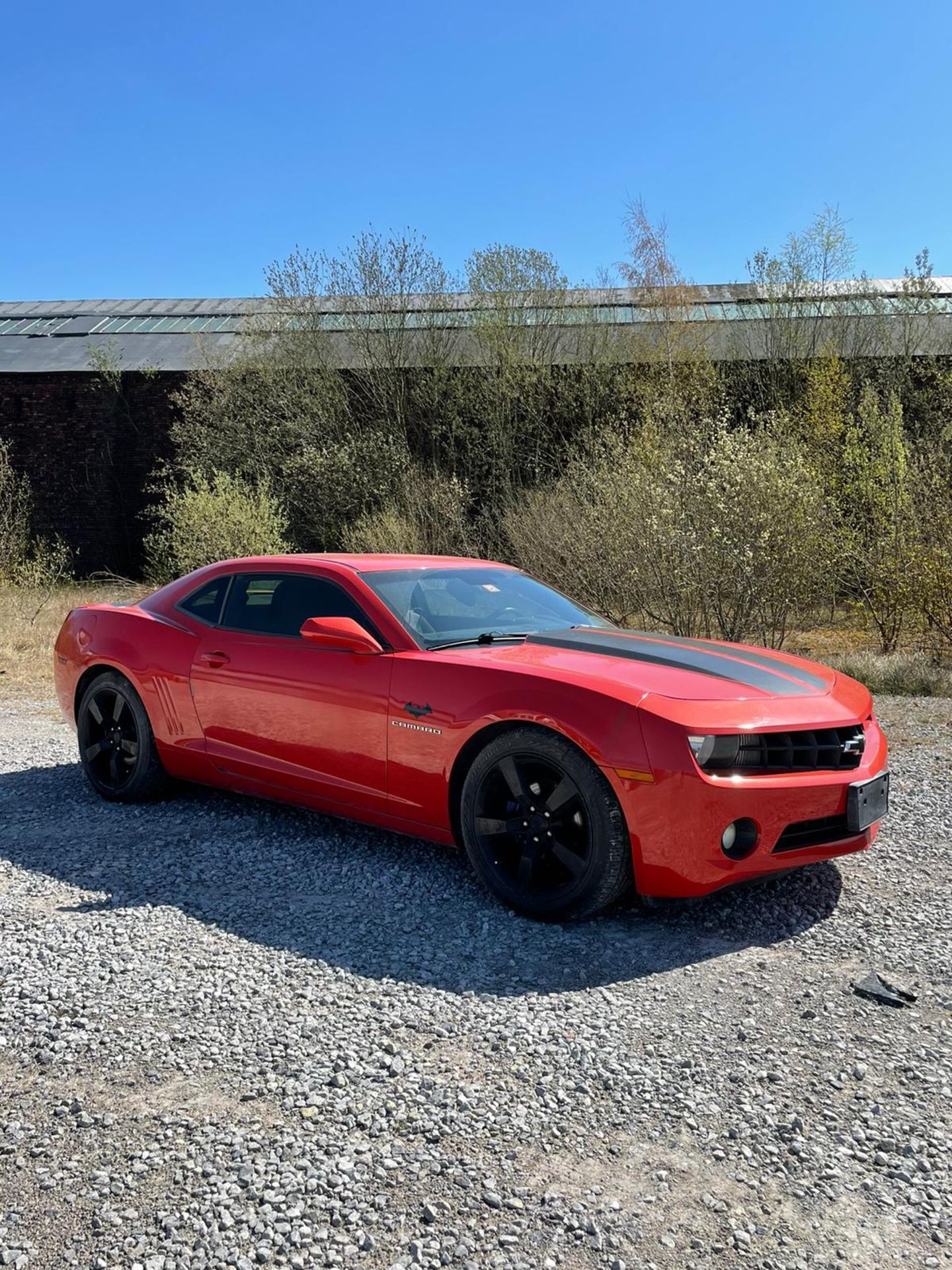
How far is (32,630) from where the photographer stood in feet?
47.8

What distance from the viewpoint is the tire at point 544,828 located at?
3697 mm

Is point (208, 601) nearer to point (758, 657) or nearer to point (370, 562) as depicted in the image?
point (370, 562)

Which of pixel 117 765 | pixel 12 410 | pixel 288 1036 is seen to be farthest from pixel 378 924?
pixel 12 410

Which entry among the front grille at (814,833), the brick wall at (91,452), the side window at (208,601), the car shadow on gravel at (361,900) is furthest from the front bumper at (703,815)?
the brick wall at (91,452)

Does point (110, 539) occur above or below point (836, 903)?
above

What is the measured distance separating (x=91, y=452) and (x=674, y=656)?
25741 mm

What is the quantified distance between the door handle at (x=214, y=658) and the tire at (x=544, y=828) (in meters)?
1.65

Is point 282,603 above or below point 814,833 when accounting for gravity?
above

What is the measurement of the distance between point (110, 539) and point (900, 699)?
75.1ft

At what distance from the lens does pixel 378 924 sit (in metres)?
3.88

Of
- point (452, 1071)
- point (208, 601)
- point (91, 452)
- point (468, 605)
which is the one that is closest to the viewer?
point (452, 1071)

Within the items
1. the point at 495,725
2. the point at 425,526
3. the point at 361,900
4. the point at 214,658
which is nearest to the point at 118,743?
the point at 214,658

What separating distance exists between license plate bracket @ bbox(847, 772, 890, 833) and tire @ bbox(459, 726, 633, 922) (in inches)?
33.8

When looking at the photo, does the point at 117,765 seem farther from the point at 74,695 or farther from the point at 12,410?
the point at 12,410
